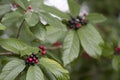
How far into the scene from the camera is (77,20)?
2.14m

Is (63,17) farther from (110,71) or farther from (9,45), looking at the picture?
(110,71)

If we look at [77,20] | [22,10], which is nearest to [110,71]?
[77,20]

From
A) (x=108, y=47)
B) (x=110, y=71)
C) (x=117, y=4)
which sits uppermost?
(x=108, y=47)

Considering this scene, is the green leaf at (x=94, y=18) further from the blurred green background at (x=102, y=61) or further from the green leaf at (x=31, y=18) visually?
the blurred green background at (x=102, y=61)

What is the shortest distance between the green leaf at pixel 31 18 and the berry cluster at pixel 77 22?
0.40 metres

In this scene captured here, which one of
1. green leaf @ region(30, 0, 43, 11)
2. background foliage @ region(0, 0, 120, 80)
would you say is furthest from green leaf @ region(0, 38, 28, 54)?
green leaf @ region(30, 0, 43, 11)

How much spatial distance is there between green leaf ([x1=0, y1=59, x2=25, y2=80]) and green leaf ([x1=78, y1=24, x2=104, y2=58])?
0.50 m

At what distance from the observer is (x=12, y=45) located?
170cm

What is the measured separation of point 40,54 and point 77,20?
1.49 ft

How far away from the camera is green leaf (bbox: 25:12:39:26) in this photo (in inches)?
66.3

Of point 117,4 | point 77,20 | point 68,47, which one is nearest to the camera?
point 68,47

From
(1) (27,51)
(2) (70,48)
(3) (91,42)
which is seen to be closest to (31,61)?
(1) (27,51)

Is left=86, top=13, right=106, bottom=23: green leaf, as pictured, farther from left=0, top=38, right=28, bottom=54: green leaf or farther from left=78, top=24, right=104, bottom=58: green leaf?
left=0, top=38, right=28, bottom=54: green leaf

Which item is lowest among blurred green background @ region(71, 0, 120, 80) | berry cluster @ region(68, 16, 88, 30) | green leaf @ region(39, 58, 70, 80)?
blurred green background @ region(71, 0, 120, 80)
